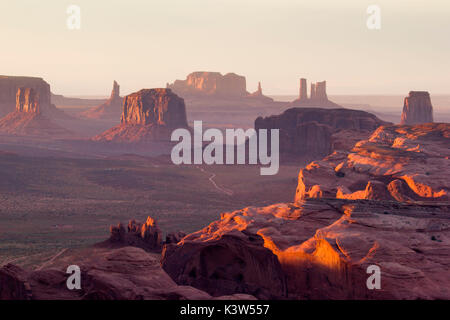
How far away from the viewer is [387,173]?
5647 cm

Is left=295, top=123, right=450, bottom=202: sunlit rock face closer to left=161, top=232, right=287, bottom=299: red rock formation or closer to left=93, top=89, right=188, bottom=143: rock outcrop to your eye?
left=161, top=232, right=287, bottom=299: red rock formation

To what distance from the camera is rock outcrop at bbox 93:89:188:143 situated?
187 metres

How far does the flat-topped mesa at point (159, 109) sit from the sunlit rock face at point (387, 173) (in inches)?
4750

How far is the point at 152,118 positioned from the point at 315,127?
74.3 meters

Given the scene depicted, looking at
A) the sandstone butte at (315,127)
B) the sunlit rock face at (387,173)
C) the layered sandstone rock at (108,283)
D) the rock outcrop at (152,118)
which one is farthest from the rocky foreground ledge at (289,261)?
the rock outcrop at (152,118)

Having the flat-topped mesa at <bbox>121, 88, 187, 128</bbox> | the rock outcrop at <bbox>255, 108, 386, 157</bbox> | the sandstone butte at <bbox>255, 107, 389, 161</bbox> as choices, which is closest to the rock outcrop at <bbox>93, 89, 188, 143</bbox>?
the flat-topped mesa at <bbox>121, 88, 187, 128</bbox>

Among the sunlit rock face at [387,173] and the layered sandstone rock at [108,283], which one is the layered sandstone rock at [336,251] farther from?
the sunlit rock face at [387,173]

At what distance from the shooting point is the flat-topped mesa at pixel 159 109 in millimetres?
190375

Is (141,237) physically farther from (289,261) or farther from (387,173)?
(387,173)

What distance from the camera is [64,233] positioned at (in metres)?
57.8

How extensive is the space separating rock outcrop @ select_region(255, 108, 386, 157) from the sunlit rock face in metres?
54.8
